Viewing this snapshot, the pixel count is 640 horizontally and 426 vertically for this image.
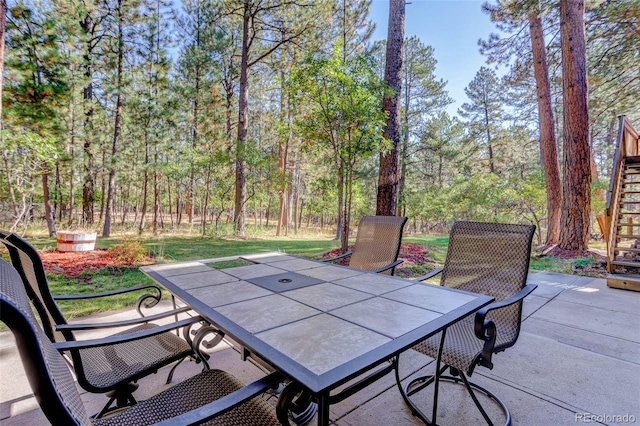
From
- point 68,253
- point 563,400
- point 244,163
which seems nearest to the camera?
point 563,400

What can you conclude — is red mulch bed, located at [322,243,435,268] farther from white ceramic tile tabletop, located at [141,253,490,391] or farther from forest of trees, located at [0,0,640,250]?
white ceramic tile tabletop, located at [141,253,490,391]

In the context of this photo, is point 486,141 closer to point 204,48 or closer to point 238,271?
point 204,48

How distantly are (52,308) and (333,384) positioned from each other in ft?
4.46

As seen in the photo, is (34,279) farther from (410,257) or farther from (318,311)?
(410,257)

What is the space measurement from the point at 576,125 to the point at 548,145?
1490 mm

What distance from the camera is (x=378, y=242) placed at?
9.57 feet

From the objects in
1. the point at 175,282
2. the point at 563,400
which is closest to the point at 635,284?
the point at 563,400

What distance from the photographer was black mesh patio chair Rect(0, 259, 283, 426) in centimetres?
56

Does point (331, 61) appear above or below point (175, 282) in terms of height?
above

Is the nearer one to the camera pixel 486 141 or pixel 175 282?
pixel 175 282

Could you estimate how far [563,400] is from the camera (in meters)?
1.72

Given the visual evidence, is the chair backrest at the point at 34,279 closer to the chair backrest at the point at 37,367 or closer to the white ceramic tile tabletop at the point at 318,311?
the white ceramic tile tabletop at the point at 318,311

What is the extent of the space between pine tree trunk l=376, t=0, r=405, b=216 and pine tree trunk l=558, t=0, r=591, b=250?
3.47 m

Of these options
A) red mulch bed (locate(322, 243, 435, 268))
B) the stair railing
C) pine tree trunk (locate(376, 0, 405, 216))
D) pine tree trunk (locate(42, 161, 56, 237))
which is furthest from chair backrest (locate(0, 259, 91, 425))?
pine tree trunk (locate(42, 161, 56, 237))
